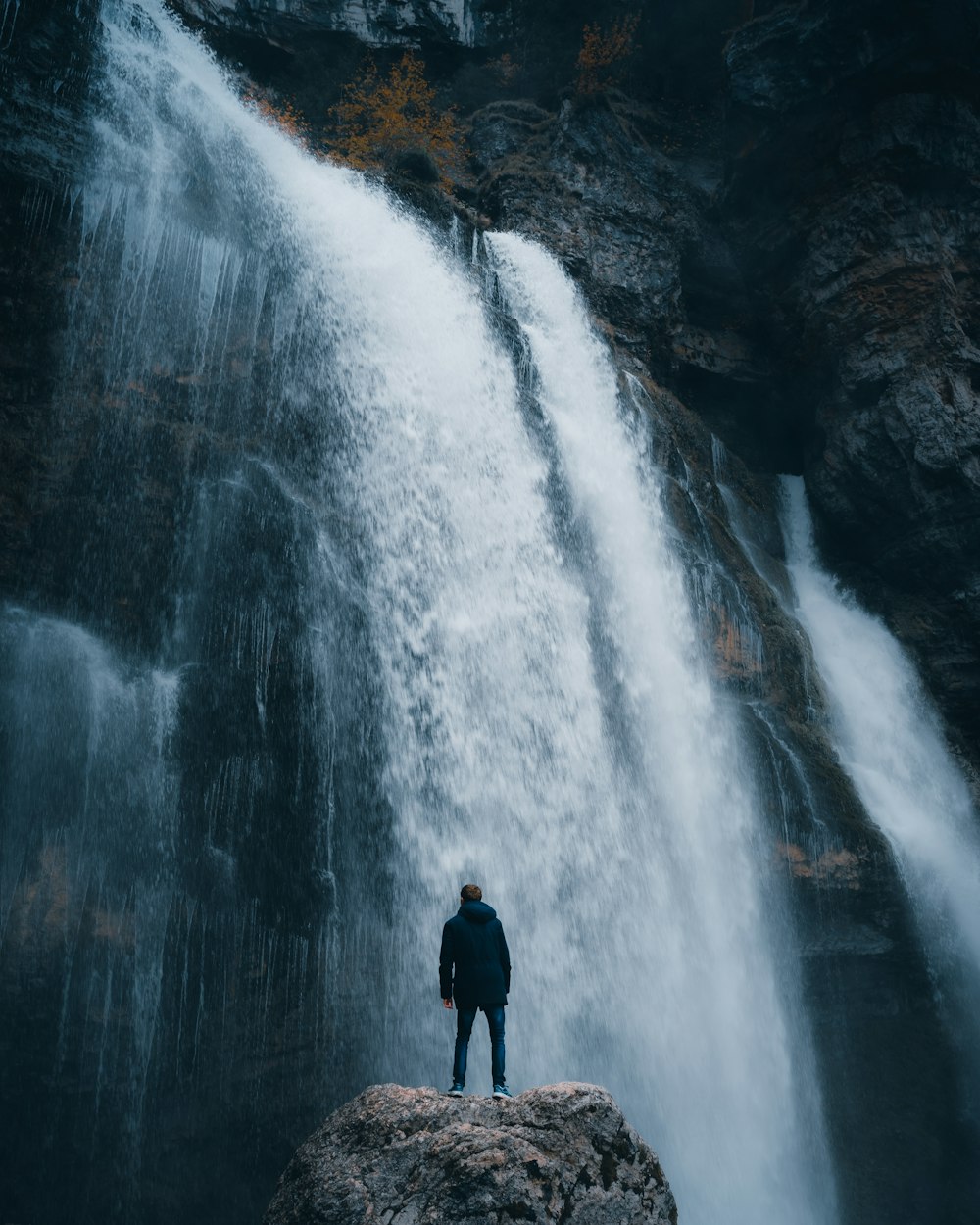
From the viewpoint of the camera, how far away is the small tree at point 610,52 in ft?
66.8

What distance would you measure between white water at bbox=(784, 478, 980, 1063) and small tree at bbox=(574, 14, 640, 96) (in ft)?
39.7

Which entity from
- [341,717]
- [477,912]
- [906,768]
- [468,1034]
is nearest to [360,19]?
[341,717]

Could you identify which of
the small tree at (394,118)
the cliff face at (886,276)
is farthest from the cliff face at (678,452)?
the small tree at (394,118)

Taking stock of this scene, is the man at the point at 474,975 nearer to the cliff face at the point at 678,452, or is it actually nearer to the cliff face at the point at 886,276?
the cliff face at the point at 678,452

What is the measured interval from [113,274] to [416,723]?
20.9 feet

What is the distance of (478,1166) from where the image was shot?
412 centimetres

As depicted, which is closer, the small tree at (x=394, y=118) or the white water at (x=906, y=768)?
the white water at (x=906, y=768)

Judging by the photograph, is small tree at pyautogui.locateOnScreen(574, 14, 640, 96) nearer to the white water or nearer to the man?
the white water

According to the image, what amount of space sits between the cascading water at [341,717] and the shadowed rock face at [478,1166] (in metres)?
3.77

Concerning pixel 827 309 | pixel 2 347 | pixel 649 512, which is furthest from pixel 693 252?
pixel 2 347

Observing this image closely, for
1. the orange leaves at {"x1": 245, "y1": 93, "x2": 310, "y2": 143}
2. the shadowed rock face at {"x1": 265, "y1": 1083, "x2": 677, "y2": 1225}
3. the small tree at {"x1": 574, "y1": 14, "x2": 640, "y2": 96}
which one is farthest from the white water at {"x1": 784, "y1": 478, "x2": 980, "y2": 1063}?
the orange leaves at {"x1": 245, "y1": 93, "x2": 310, "y2": 143}

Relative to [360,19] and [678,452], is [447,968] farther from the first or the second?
[360,19]

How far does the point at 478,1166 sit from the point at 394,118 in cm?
2076

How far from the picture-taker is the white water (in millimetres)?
11922
